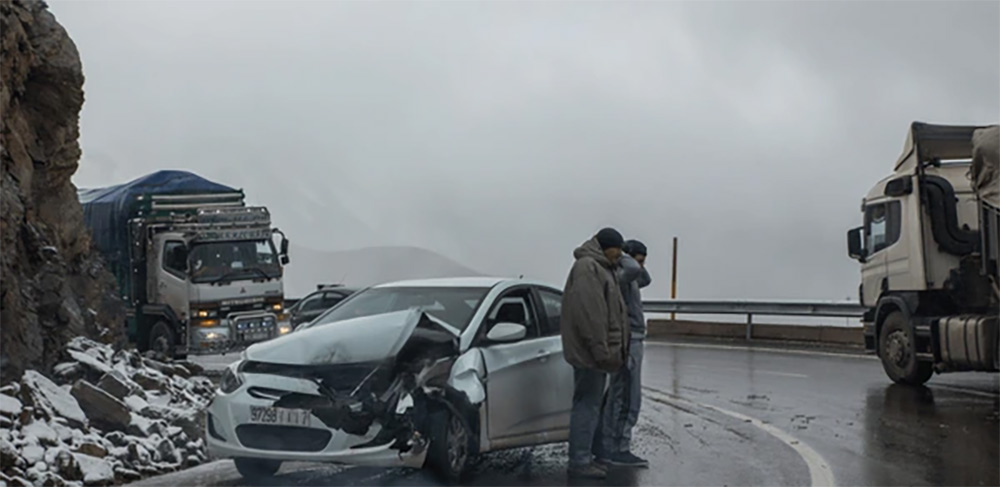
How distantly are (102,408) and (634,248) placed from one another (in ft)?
16.5

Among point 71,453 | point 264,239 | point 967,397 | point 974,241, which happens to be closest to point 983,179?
point 974,241

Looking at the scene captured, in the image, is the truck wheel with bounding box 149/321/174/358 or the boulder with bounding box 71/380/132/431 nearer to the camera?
the boulder with bounding box 71/380/132/431

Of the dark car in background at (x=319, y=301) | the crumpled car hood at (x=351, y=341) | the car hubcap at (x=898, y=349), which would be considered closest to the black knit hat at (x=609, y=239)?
the crumpled car hood at (x=351, y=341)

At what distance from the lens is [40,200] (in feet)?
46.4

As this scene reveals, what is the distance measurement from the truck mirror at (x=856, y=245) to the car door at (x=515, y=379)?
863 cm

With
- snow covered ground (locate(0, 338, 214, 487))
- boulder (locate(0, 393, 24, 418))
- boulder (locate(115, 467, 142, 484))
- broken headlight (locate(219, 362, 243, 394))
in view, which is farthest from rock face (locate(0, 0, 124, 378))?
broken headlight (locate(219, 362, 243, 394))

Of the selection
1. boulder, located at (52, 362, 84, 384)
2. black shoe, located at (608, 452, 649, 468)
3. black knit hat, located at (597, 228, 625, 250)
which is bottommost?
black shoe, located at (608, 452, 649, 468)

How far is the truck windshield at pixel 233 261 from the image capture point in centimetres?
2069

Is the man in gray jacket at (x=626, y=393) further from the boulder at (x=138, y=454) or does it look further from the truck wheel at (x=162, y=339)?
the truck wheel at (x=162, y=339)

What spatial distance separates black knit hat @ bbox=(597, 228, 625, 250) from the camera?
9266mm

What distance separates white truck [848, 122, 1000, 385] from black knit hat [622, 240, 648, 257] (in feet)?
16.1

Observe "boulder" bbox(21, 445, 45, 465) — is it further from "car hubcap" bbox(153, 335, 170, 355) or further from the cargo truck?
"car hubcap" bbox(153, 335, 170, 355)

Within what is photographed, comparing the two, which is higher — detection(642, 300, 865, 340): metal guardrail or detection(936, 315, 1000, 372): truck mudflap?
detection(642, 300, 865, 340): metal guardrail

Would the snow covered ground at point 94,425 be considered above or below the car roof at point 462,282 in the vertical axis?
below
